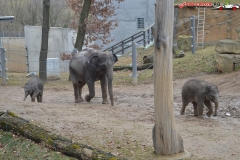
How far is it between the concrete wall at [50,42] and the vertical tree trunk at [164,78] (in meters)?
22.0

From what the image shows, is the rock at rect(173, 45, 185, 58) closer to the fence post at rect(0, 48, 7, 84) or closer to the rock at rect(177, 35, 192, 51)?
the rock at rect(177, 35, 192, 51)

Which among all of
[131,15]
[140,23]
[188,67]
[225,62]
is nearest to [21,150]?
[225,62]

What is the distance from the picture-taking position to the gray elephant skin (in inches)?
497

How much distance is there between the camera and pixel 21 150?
816 cm

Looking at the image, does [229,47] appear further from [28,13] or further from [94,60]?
[28,13]

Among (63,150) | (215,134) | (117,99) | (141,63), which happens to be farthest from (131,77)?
(63,150)

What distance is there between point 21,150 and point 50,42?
23.5 meters

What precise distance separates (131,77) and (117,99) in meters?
4.68

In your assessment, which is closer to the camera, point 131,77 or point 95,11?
point 131,77

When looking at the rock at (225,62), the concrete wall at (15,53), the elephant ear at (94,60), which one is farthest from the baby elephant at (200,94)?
the concrete wall at (15,53)

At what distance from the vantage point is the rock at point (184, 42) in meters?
22.1

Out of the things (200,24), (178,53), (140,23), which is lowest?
(178,53)

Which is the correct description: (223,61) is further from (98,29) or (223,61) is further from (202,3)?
(98,29)

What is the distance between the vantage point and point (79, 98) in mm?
13820
